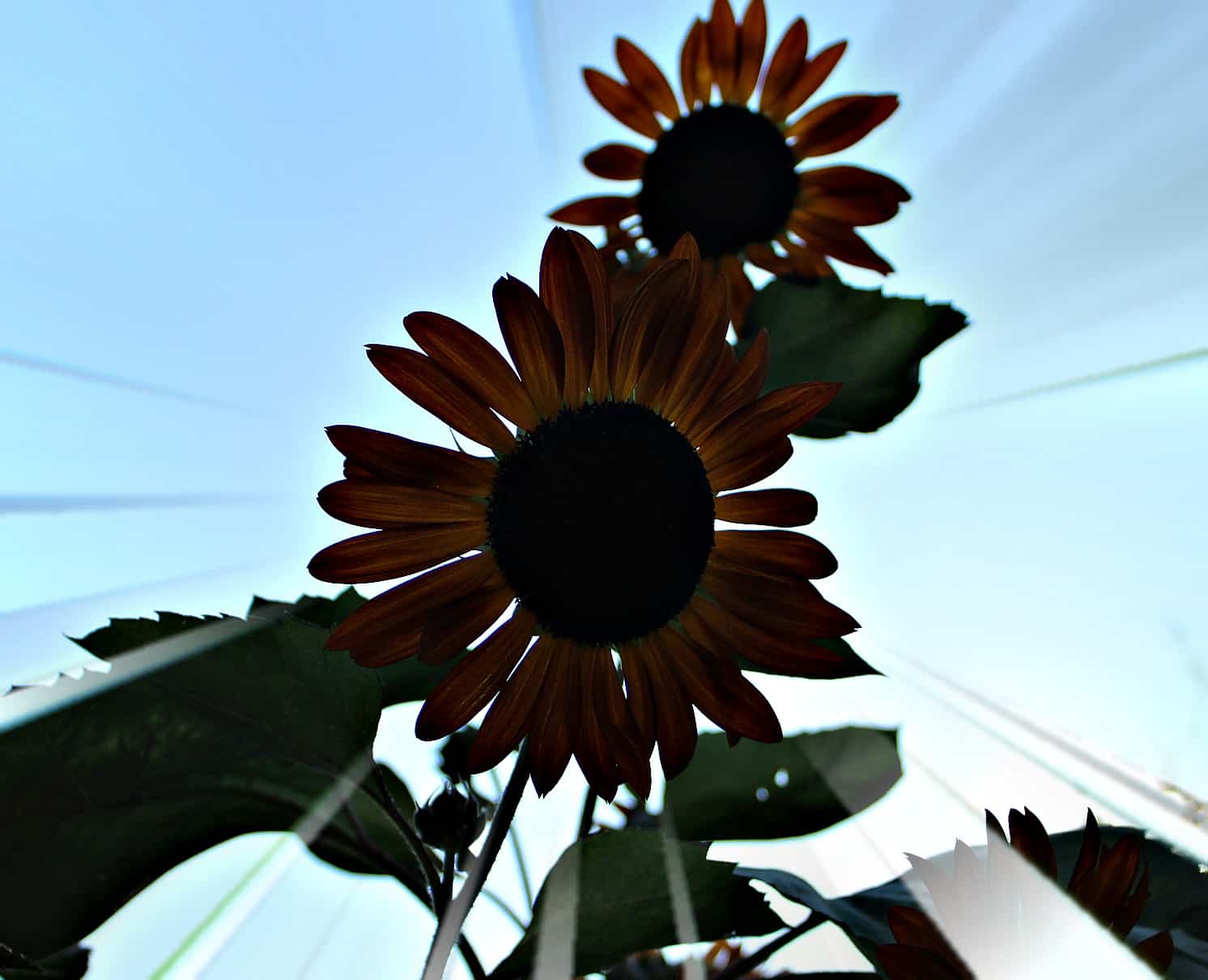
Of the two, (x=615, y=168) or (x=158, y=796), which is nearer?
(x=158, y=796)

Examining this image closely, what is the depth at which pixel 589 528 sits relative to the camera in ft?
0.98

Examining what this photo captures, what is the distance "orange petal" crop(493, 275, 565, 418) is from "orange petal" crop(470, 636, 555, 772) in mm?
89

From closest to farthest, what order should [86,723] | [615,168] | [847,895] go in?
[86,723] → [847,895] → [615,168]

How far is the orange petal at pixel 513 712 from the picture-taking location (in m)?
0.30

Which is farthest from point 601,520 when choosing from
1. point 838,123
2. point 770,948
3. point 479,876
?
point 838,123

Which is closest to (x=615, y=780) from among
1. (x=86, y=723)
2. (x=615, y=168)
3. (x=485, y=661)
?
(x=485, y=661)

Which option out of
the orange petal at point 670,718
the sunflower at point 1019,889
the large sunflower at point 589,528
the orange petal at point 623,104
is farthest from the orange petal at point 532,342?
the orange petal at point 623,104

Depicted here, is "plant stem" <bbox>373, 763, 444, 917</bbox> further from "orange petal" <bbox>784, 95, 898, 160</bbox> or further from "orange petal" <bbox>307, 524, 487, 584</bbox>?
"orange petal" <bbox>784, 95, 898, 160</bbox>

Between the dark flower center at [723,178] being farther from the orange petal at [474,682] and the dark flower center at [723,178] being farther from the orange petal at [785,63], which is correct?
the orange petal at [474,682]

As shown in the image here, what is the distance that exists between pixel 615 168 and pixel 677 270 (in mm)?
289

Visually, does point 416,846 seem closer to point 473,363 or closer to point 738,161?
point 473,363

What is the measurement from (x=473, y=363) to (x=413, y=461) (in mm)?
39

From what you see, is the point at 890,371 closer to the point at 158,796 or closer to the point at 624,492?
the point at 624,492

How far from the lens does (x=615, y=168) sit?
547mm
